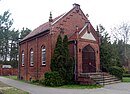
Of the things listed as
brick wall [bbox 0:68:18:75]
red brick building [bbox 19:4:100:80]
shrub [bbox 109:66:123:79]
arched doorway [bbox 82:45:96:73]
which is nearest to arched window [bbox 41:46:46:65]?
red brick building [bbox 19:4:100:80]

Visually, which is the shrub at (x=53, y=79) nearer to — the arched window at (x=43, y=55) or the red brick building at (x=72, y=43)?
the red brick building at (x=72, y=43)

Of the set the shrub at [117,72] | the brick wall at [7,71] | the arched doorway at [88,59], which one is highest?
the arched doorway at [88,59]

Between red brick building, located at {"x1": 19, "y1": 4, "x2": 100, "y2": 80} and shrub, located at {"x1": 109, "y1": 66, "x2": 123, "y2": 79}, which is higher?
red brick building, located at {"x1": 19, "y1": 4, "x2": 100, "y2": 80}

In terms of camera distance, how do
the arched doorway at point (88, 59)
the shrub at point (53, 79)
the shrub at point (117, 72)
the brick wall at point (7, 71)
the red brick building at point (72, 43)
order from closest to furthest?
the shrub at point (53, 79), the red brick building at point (72, 43), the arched doorway at point (88, 59), the shrub at point (117, 72), the brick wall at point (7, 71)

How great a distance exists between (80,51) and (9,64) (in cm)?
3873

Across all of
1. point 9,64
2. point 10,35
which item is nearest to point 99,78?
point 9,64

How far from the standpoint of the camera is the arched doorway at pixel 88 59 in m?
23.1

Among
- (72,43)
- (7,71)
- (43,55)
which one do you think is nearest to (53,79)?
(72,43)

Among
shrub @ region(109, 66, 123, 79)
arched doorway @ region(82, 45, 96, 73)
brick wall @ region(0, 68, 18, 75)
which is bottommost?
brick wall @ region(0, 68, 18, 75)

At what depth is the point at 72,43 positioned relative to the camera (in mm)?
22625

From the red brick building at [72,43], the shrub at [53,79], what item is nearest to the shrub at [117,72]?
the red brick building at [72,43]

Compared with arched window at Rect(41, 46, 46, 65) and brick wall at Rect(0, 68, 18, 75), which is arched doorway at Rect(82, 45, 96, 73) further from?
brick wall at Rect(0, 68, 18, 75)

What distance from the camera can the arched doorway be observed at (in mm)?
23125

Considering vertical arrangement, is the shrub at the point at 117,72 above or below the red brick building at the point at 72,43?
below
